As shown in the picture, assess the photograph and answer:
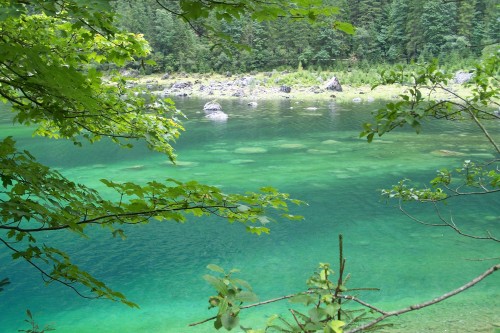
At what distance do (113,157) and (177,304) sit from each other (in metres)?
11.1

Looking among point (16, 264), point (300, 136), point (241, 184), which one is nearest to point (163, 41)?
point (300, 136)

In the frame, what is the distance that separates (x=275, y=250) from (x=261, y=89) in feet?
111

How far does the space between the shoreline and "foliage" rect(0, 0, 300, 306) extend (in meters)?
30.8

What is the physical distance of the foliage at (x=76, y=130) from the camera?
6.84 ft

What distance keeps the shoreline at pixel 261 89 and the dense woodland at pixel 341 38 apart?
120 inches

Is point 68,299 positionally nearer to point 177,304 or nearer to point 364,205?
point 177,304

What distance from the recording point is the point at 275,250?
338 inches

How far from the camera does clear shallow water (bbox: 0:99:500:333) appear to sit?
652 centimetres

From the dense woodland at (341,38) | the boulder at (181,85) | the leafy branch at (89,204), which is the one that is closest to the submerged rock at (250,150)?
the leafy branch at (89,204)

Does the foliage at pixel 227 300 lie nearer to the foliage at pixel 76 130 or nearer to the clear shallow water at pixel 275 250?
the foliage at pixel 76 130

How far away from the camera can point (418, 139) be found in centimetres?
2005

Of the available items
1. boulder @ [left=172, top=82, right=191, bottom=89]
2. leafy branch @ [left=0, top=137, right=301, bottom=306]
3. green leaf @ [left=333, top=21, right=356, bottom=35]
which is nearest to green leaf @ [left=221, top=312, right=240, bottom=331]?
leafy branch @ [left=0, top=137, right=301, bottom=306]

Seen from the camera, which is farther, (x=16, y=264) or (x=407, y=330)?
(x=16, y=264)

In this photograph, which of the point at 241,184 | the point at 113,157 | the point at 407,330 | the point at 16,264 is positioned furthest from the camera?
the point at 113,157
